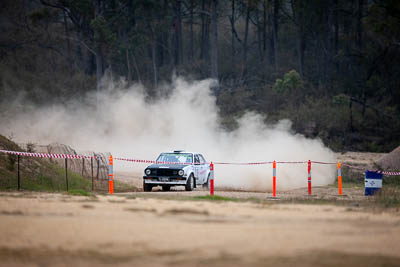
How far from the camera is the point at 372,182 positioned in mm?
20969

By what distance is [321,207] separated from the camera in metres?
14.7

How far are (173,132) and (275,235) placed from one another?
31.6 meters

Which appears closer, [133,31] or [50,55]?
[133,31]

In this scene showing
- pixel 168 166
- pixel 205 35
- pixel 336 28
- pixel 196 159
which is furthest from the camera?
pixel 205 35

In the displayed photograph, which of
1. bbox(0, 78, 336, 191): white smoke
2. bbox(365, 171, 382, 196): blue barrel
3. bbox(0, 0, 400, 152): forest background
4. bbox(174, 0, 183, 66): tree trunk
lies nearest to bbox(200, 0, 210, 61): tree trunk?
bbox(0, 0, 400, 152): forest background

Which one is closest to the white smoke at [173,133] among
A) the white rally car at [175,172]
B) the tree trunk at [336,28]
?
the white rally car at [175,172]

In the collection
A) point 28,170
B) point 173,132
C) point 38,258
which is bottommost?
point 38,258

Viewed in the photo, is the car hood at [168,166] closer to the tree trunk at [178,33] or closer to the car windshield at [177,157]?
the car windshield at [177,157]

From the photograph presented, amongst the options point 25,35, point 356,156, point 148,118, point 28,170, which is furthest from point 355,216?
point 25,35

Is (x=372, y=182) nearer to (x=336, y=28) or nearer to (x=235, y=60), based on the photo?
(x=336, y=28)

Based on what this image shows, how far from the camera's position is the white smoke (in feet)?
100

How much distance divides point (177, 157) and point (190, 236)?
1426cm

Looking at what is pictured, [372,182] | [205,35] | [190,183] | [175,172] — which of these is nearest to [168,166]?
[175,172]

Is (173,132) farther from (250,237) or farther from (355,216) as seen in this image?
(250,237)
